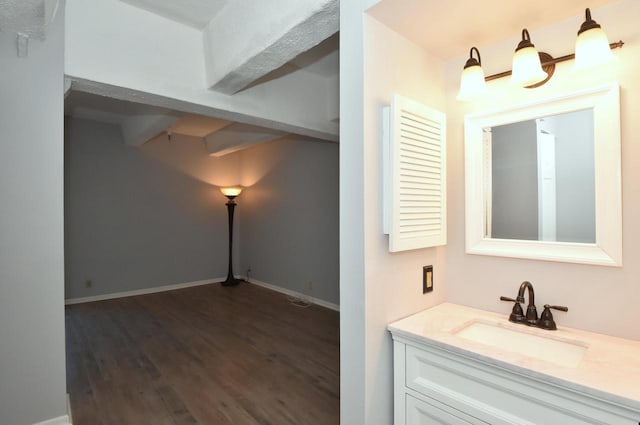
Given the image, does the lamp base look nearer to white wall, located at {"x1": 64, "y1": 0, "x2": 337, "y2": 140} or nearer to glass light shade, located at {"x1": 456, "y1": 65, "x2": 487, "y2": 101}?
white wall, located at {"x1": 64, "y1": 0, "x2": 337, "y2": 140}

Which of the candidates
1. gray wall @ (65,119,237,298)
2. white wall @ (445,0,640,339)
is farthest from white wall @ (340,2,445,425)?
gray wall @ (65,119,237,298)

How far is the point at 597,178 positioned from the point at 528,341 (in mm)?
719

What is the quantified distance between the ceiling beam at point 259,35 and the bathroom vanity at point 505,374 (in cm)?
146

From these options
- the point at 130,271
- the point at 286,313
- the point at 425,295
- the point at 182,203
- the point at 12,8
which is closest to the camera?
the point at 12,8

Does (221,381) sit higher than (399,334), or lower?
lower

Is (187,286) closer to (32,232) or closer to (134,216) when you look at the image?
(134,216)

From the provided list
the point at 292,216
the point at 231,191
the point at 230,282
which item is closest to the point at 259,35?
the point at 292,216

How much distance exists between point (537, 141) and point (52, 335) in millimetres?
2885

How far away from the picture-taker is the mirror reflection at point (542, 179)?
1.40 meters

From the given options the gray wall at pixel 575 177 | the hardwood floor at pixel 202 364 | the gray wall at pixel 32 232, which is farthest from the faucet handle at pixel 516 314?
the gray wall at pixel 32 232

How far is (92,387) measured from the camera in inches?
104

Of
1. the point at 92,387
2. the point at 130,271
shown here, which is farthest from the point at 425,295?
the point at 130,271

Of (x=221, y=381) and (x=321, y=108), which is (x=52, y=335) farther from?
(x=321, y=108)

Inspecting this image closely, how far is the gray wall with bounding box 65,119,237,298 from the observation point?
4.99 m
